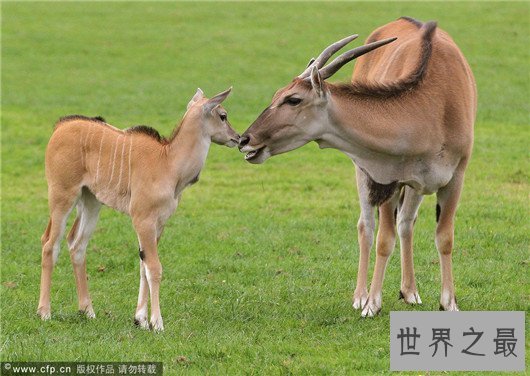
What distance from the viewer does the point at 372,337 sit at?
718 cm

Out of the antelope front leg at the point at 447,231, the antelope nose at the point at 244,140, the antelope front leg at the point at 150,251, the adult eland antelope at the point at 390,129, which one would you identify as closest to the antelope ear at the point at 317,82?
the adult eland antelope at the point at 390,129

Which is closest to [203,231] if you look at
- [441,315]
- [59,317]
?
[59,317]

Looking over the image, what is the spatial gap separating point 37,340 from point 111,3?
79.7 feet

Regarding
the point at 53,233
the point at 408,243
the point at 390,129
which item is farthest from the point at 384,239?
the point at 53,233

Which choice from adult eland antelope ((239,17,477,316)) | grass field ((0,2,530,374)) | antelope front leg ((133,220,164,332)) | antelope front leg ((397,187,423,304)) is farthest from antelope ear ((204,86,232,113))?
antelope front leg ((397,187,423,304))

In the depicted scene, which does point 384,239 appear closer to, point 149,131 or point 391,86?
point 391,86

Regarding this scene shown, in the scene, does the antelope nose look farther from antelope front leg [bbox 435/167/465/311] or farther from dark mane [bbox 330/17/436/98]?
antelope front leg [bbox 435/167/465/311]

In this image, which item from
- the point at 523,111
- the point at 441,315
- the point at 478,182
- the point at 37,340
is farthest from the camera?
the point at 523,111

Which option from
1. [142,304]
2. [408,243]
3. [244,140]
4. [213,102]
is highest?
Result: [213,102]

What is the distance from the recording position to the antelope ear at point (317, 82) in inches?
280

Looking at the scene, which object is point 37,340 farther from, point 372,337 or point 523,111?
point 523,111

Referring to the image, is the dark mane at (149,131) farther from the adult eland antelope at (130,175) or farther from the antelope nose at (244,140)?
the antelope nose at (244,140)

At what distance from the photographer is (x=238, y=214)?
1232cm

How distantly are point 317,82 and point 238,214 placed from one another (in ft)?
17.4
